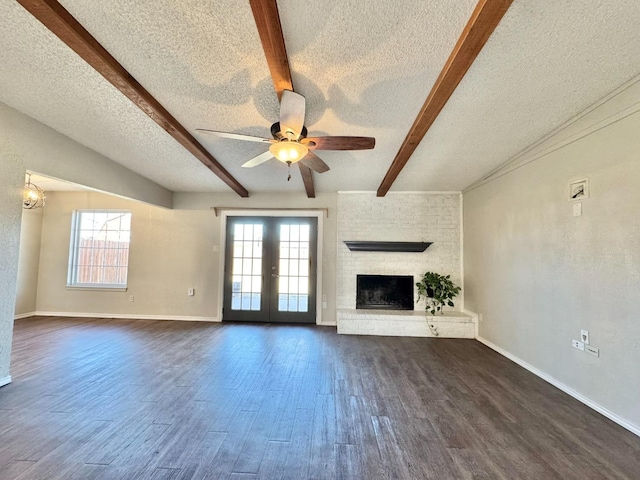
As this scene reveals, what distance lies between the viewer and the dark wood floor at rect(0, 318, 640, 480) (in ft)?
5.70

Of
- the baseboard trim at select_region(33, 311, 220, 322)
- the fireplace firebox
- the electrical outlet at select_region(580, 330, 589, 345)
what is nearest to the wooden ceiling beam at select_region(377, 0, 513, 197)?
the electrical outlet at select_region(580, 330, 589, 345)

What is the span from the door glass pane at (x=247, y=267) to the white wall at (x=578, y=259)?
164 inches

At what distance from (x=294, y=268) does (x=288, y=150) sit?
11.2ft

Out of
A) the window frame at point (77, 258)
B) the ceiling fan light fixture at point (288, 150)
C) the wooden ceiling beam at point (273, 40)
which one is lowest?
the window frame at point (77, 258)

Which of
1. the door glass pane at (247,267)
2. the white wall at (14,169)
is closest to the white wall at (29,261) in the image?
the white wall at (14,169)

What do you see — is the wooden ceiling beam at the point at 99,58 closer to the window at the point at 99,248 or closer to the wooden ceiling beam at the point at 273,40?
the wooden ceiling beam at the point at 273,40

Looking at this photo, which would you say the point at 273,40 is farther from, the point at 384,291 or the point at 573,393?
the point at 384,291

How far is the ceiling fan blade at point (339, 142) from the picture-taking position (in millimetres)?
2502

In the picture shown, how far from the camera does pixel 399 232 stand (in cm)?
531

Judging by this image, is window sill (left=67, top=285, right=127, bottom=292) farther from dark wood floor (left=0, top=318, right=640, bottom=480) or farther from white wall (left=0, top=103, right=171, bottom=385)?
white wall (left=0, top=103, right=171, bottom=385)

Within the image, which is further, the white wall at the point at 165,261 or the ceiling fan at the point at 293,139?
the white wall at the point at 165,261

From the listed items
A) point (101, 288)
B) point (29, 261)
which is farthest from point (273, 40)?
point (29, 261)

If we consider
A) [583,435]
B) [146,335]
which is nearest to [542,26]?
[583,435]

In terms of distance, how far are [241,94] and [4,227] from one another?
8.56ft
